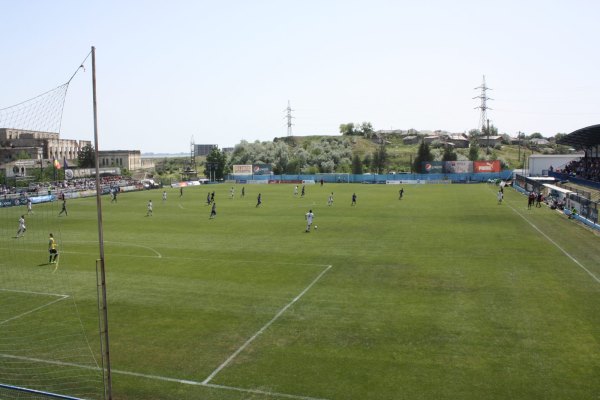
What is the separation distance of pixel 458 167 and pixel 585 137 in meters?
29.7

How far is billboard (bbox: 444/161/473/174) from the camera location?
9869cm

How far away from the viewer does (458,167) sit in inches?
3925

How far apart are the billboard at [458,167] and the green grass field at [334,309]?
210ft

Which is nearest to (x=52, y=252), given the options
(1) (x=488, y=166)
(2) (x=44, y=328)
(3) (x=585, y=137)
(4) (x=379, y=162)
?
(2) (x=44, y=328)

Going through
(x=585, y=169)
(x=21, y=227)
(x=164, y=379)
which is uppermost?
(x=585, y=169)

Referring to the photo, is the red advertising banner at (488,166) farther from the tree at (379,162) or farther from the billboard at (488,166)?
the tree at (379,162)

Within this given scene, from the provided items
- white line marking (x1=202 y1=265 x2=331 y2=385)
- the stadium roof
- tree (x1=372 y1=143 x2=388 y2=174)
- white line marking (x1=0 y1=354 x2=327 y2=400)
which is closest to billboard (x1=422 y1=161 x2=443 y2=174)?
the stadium roof

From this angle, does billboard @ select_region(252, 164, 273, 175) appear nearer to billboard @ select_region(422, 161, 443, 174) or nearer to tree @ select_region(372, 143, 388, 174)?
tree @ select_region(372, 143, 388, 174)

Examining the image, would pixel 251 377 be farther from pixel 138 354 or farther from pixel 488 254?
pixel 488 254

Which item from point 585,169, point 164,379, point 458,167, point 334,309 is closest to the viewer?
point 164,379

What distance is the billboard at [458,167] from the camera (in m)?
98.7

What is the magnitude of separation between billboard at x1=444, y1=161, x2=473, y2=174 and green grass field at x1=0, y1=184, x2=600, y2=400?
210ft

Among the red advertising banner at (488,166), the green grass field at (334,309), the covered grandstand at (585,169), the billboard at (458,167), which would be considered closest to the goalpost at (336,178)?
the billboard at (458,167)

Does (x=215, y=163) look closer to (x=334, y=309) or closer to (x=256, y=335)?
(x=334, y=309)
